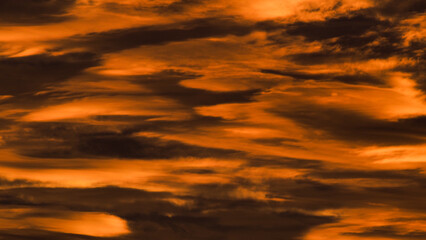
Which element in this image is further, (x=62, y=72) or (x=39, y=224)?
(x=62, y=72)

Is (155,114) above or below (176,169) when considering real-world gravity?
above

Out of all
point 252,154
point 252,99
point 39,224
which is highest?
point 252,99

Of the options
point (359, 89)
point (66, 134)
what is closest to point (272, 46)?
point (359, 89)

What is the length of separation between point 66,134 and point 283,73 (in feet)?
2.42

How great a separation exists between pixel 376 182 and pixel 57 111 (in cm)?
106

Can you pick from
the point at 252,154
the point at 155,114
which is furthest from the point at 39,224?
the point at 252,154

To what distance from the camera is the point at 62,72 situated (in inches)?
122

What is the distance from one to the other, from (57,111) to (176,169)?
45cm

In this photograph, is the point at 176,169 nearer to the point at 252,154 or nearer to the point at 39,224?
the point at 252,154

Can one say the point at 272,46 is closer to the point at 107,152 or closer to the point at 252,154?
the point at 252,154

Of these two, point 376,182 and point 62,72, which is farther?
point 62,72

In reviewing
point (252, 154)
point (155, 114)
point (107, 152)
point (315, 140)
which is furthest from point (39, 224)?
point (315, 140)

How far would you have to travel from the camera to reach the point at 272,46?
3.06 metres

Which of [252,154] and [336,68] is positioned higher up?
[336,68]
